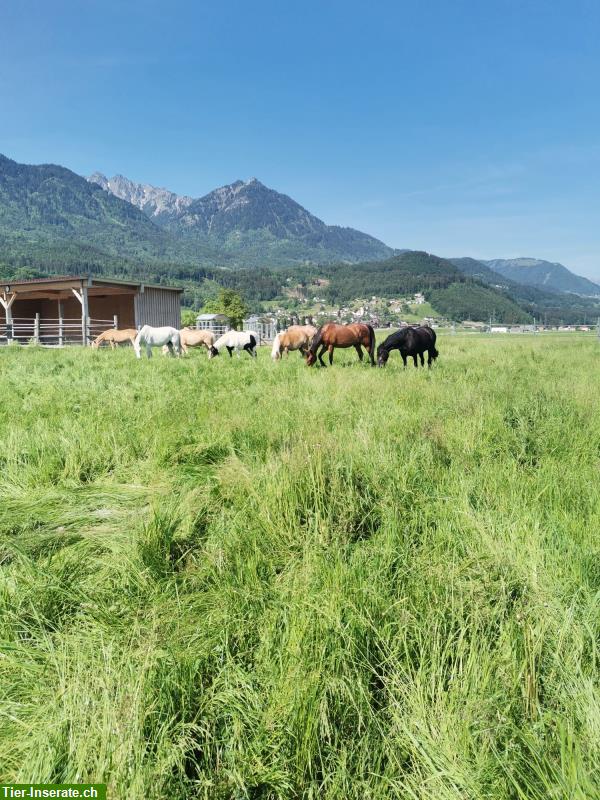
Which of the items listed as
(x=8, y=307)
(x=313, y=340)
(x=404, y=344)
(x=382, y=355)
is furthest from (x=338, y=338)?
Answer: (x=8, y=307)

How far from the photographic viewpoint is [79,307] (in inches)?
1219

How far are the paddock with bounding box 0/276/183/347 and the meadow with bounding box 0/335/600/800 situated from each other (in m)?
23.7

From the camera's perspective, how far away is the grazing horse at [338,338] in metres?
12.1

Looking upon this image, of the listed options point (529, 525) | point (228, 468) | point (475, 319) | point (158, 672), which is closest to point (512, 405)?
point (529, 525)

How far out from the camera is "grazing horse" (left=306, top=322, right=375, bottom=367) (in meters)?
12.1

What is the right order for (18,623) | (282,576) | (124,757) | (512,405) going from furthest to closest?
(512,405) → (282,576) → (18,623) → (124,757)

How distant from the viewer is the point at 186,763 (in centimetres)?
116

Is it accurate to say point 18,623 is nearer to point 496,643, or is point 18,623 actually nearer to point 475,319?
point 496,643

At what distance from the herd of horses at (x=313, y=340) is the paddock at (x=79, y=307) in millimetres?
6412

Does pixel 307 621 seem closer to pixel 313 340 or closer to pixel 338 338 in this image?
pixel 313 340

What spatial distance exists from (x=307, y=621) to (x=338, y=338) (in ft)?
36.9

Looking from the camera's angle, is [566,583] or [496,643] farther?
[566,583]

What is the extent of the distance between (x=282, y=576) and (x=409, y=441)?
2119mm

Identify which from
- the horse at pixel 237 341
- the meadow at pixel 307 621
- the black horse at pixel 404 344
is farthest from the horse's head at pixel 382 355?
the meadow at pixel 307 621
